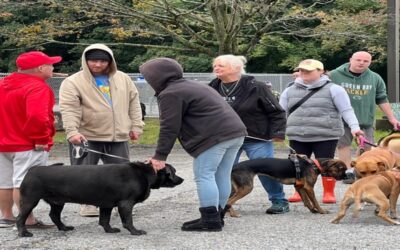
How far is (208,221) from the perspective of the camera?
6309mm

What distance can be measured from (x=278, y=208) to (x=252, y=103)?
1.19 m

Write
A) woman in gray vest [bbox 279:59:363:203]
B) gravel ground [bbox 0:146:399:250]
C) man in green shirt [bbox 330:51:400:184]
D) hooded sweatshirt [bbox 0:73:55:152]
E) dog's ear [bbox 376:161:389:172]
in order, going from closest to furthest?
gravel ground [bbox 0:146:399:250] < hooded sweatshirt [bbox 0:73:55:152] < dog's ear [bbox 376:161:389:172] < woman in gray vest [bbox 279:59:363:203] < man in green shirt [bbox 330:51:400:184]

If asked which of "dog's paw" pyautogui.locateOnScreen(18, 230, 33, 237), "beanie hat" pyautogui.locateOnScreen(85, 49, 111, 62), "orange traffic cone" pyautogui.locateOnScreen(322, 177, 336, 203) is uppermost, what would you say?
"beanie hat" pyautogui.locateOnScreen(85, 49, 111, 62)

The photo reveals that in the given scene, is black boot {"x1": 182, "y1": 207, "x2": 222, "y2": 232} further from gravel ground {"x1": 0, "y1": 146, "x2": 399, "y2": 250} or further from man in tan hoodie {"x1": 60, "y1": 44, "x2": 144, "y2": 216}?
man in tan hoodie {"x1": 60, "y1": 44, "x2": 144, "y2": 216}

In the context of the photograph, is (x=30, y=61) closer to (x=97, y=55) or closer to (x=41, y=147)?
(x=97, y=55)

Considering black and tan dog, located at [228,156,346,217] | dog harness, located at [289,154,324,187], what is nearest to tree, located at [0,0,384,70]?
dog harness, located at [289,154,324,187]

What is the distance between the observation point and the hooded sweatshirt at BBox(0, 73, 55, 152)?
21.2 ft

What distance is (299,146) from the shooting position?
800 cm

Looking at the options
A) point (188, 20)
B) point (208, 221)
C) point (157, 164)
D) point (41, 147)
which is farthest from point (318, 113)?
point (188, 20)

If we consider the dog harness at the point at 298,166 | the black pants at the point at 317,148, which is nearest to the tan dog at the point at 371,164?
the dog harness at the point at 298,166

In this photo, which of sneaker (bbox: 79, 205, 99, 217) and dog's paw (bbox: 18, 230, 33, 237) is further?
sneaker (bbox: 79, 205, 99, 217)

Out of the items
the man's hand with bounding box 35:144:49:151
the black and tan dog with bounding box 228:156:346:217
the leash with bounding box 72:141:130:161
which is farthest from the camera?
the black and tan dog with bounding box 228:156:346:217

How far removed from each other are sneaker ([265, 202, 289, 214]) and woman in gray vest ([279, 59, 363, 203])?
634 mm

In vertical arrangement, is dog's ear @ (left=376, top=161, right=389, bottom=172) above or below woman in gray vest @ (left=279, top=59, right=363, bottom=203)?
below
